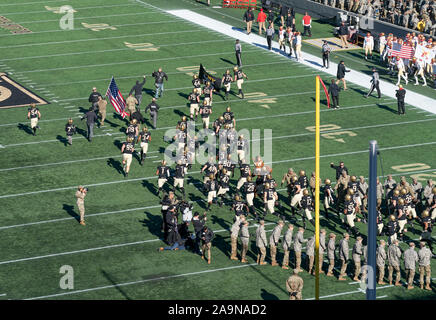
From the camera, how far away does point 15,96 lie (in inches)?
1663

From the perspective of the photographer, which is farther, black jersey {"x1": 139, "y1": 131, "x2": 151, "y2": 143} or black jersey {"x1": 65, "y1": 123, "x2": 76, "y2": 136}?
black jersey {"x1": 65, "y1": 123, "x2": 76, "y2": 136}

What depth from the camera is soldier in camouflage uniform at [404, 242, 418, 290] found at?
2583 centimetres

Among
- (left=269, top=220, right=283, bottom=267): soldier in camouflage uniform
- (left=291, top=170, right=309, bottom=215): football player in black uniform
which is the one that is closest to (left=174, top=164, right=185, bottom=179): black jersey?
(left=291, top=170, right=309, bottom=215): football player in black uniform

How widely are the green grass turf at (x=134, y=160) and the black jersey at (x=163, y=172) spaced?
3.08 ft

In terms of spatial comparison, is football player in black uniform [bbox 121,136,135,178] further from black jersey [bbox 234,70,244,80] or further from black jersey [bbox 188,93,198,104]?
black jersey [bbox 234,70,244,80]

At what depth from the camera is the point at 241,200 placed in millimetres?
30391

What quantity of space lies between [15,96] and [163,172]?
13.2 m

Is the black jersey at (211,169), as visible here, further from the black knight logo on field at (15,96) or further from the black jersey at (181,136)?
the black knight logo on field at (15,96)

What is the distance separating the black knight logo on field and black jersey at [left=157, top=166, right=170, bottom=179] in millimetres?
11641

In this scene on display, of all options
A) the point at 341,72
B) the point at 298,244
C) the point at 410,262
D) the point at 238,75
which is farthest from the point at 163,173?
the point at 341,72

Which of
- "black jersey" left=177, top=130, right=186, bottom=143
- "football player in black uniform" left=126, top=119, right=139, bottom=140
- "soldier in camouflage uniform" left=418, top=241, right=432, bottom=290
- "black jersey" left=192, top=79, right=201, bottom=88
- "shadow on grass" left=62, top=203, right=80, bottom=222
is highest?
"black jersey" left=192, top=79, right=201, bottom=88

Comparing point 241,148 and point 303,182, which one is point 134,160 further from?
point 303,182
